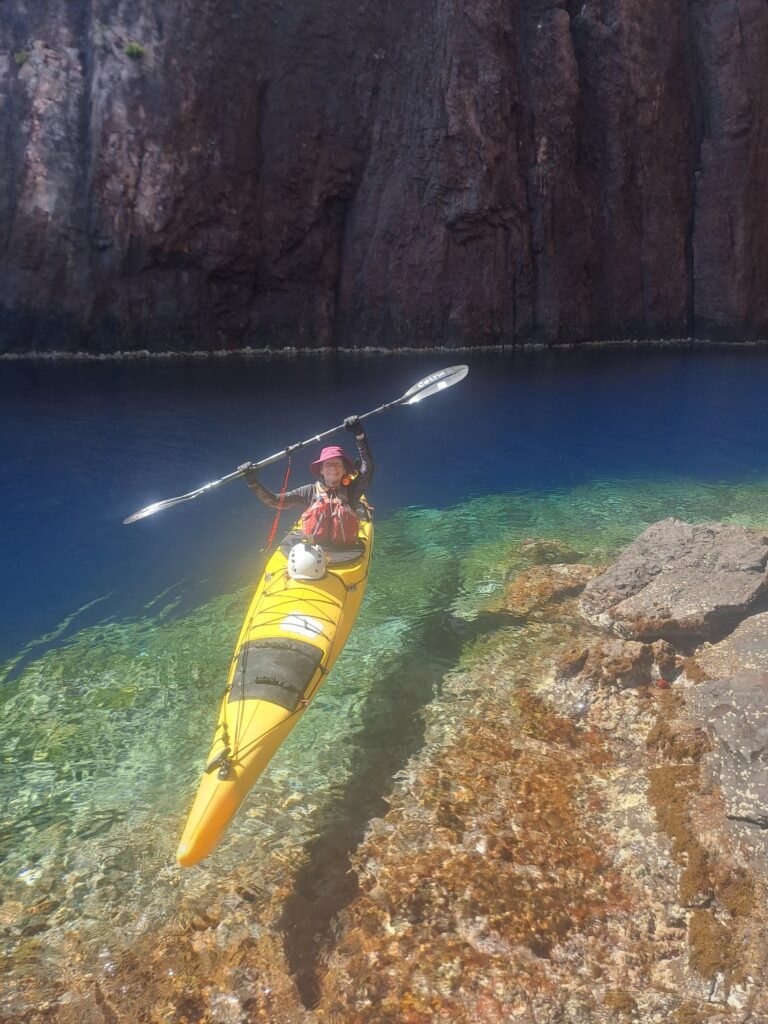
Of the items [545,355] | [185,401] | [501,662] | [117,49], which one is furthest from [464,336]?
[501,662]

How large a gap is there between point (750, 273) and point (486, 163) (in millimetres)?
11974

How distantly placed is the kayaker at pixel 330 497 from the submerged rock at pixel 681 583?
2.68m

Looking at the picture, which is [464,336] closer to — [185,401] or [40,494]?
[185,401]

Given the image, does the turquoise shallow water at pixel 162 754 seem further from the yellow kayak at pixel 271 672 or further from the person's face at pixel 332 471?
the person's face at pixel 332 471

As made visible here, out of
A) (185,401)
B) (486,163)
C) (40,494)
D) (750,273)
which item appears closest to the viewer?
(40,494)

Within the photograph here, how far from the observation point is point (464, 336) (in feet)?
95.1

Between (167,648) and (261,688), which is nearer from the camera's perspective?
(261,688)

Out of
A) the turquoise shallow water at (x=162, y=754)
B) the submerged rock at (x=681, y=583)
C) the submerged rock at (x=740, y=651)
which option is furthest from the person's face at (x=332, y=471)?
the submerged rock at (x=740, y=651)

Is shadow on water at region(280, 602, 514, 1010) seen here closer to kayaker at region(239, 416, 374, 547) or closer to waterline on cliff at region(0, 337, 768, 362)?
kayaker at region(239, 416, 374, 547)

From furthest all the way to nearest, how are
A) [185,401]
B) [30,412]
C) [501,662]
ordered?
[185,401], [30,412], [501,662]

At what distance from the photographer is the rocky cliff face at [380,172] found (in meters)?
25.2

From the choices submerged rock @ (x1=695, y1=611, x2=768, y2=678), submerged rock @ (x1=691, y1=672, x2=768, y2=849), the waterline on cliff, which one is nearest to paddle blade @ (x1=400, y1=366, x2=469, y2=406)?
submerged rock @ (x1=695, y1=611, x2=768, y2=678)

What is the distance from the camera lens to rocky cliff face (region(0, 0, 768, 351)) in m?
25.2

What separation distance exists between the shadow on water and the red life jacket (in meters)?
1.28
